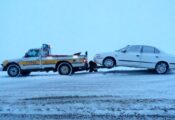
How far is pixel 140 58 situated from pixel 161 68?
4.03 feet

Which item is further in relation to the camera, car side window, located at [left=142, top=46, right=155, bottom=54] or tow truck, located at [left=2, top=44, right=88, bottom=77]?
tow truck, located at [left=2, top=44, right=88, bottom=77]

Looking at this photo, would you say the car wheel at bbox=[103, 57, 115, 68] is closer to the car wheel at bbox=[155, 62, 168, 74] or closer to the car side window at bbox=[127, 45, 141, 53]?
the car side window at bbox=[127, 45, 141, 53]

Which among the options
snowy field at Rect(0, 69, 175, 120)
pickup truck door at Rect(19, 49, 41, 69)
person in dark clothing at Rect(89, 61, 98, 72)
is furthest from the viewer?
person in dark clothing at Rect(89, 61, 98, 72)

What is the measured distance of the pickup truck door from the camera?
65.8ft

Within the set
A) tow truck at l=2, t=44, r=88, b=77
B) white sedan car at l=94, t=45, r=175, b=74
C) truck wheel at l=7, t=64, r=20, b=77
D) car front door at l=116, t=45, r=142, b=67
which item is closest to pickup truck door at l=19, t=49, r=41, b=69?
tow truck at l=2, t=44, r=88, b=77

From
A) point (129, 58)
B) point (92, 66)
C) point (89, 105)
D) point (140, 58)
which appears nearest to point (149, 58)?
point (140, 58)

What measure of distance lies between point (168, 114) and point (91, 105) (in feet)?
6.89

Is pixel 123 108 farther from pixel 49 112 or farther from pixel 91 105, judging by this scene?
pixel 49 112

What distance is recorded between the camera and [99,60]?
19484 millimetres

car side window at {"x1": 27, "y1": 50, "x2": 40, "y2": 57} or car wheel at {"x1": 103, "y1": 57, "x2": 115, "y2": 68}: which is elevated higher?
car side window at {"x1": 27, "y1": 50, "x2": 40, "y2": 57}

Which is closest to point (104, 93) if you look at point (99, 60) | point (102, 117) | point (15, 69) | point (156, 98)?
point (156, 98)

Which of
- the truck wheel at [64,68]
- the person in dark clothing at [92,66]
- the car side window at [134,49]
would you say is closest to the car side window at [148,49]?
the car side window at [134,49]

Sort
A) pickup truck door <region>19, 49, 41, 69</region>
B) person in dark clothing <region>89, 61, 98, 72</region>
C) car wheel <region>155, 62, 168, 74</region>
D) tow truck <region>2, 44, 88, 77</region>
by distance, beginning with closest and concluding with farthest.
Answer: car wheel <region>155, 62, 168, 74</region> < tow truck <region>2, 44, 88, 77</region> < pickup truck door <region>19, 49, 41, 69</region> < person in dark clothing <region>89, 61, 98, 72</region>

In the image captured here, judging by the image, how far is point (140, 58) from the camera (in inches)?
755
